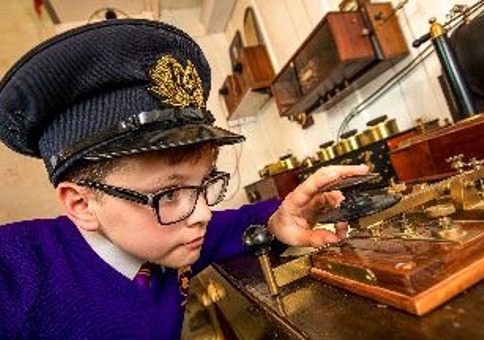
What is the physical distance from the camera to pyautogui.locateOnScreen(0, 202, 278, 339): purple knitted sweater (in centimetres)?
85

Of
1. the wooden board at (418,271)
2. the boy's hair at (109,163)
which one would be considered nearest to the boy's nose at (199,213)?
the boy's hair at (109,163)

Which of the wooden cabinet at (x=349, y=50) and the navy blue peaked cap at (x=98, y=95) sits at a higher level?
the wooden cabinet at (x=349, y=50)

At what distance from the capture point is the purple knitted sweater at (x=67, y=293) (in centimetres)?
85

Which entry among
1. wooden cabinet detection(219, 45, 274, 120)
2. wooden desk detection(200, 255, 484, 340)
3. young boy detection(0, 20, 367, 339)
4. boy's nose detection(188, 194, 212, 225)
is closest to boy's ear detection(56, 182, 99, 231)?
young boy detection(0, 20, 367, 339)

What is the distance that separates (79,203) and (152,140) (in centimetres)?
29

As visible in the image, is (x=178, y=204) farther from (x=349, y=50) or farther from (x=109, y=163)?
(x=349, y=50)

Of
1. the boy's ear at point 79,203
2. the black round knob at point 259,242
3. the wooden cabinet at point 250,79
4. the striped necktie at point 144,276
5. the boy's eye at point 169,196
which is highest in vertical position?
the wooden cabinet at point 250,79

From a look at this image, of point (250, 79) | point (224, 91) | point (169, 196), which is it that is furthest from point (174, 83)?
point (224, 91)

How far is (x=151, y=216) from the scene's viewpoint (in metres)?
0.88

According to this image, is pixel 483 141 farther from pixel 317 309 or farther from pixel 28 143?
pixel 28 143

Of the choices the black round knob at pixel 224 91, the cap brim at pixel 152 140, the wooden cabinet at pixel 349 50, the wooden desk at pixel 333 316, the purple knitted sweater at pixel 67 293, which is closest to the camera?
the wooden desk at pixel 333 316

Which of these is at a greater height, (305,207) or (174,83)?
(174,83)

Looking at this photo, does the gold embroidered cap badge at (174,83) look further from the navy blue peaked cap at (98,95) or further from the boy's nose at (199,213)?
the boy's nose at (199,213)

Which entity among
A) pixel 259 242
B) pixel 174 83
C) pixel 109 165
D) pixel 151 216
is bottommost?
pixel 259 242
